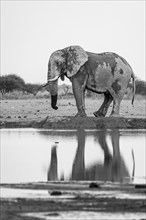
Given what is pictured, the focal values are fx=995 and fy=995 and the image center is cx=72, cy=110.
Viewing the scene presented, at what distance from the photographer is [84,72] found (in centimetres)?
3488

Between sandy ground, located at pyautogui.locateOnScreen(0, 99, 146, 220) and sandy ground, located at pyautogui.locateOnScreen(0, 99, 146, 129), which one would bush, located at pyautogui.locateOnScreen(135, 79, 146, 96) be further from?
sandy ground, located at pyautogui.locateOnScreen(0, 99, 146, 220)

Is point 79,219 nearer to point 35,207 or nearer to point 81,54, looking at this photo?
point 35,207

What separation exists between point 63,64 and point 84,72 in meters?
0.81

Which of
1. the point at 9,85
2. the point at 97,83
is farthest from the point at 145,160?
the point at 9,85

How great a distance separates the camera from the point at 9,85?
2918 inches

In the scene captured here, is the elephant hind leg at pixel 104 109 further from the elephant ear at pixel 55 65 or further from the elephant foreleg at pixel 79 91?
the elephant ear at pixel 55 65

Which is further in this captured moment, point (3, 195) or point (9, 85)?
point (9, 85)

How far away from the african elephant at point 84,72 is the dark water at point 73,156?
4.29 metres

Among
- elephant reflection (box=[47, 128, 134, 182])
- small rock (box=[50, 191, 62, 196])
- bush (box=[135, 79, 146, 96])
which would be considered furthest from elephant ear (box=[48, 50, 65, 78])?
bush (box=[135, 79, 146, 96])

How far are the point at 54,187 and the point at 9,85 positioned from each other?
59.3 meters

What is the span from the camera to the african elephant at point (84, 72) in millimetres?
34750

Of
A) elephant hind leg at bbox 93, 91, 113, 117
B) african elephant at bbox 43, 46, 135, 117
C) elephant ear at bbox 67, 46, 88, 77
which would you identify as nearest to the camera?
elephant ear at bbox 67, 46, 88, 77

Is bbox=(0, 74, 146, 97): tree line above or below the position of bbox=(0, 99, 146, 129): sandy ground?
above

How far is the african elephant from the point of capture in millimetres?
34750
